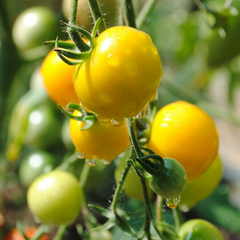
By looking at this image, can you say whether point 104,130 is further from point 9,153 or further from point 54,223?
point 9,153

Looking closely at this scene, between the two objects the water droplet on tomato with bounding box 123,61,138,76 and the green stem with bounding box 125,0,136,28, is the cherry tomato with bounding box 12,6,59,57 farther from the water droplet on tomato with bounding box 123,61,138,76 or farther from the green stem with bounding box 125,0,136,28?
the water droplet on tomato with bounding box 123,61,138,76

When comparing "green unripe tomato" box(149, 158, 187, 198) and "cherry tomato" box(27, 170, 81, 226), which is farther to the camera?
"cherry tomato" box(27, 170, 81, 226)

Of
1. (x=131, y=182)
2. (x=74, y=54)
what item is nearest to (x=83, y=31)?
(x=74, y=54)

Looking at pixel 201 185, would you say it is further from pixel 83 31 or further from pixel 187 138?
pixel 83 31

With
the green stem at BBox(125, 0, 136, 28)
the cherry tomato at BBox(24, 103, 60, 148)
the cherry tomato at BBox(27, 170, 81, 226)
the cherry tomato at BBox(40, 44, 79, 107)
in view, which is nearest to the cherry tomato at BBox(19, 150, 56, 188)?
the cherry tomato at BBox(24, 103, 60, 148)

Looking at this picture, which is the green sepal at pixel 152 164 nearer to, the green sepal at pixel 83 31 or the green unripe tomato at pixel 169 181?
the green unripe tomato at pixel 169 181
